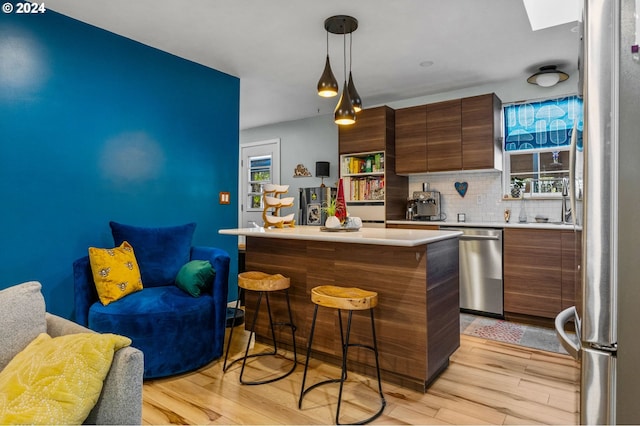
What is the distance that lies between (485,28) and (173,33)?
8.59 feet

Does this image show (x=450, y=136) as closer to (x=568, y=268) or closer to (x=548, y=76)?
(x=548, y=76)

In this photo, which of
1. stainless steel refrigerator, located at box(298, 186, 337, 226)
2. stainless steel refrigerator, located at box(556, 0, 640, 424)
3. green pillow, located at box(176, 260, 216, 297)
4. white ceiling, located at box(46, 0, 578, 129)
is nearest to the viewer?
stainless steel refrigerator, located at box(556, 0, 640, 424)

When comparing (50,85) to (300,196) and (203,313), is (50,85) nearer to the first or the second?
(203,313)

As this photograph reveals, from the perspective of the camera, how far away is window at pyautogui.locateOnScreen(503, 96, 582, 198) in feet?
13.5

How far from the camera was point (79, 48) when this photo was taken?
3.02m

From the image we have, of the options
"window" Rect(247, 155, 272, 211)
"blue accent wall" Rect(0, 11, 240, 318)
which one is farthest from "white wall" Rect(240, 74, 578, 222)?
"blue accent wall" Rect(0, 11, 240, 318)

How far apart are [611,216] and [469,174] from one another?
4044 mm

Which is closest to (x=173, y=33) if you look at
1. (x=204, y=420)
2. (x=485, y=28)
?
(x=485, y=28)

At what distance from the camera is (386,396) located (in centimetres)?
225

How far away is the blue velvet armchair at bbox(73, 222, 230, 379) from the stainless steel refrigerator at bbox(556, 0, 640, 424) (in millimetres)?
2258

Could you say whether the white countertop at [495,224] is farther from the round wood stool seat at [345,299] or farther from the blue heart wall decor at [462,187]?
the round wood stool seat at [345,299]

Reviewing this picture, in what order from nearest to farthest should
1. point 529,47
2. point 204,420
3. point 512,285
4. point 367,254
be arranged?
point 204,420 → point 367,254 → point 529,47 → point 512,285

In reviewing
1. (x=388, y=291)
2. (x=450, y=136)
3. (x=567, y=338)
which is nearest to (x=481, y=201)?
(x=450, y=136)

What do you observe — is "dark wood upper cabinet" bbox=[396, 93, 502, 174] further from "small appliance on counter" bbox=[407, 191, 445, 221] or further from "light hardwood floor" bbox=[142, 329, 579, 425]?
"light hardwood floor" bbox=[142, 329, 579, 425]
